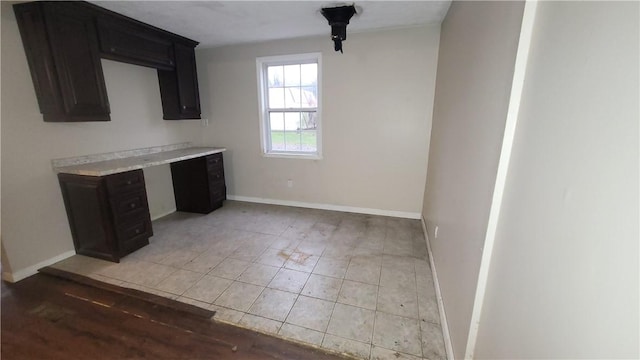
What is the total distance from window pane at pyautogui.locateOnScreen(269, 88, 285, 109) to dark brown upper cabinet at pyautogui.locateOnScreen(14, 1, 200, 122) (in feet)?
5.04

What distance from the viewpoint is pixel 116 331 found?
1717mm

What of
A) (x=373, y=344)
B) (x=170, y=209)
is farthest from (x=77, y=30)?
(x=373, y=344)

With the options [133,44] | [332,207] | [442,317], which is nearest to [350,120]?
[332,207]

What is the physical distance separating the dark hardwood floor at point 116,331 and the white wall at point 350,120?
7.66ft

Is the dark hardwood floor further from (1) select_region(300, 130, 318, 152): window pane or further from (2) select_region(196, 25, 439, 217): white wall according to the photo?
(1) select_region(300, 130, 318, 152): window pane

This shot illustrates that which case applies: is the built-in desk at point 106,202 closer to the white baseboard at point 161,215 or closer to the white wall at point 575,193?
the white baseboard at point 161,215

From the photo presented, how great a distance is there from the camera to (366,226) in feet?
10.8

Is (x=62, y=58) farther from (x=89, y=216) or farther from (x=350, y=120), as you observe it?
(x=350, y=120)

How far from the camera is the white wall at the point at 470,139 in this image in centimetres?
104

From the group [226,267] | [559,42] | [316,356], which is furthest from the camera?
[226,267]

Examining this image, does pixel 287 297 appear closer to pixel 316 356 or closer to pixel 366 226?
pixel 316 356

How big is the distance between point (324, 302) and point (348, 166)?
2.04 metres

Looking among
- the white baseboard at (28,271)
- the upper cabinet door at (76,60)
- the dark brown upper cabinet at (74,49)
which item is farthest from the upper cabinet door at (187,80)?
the white baseboard at (28,271)

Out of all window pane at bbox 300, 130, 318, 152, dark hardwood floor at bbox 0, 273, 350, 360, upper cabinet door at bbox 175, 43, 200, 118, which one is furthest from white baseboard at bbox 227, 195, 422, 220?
dark hardwood floor at bbox 0, 273, 350, 360
